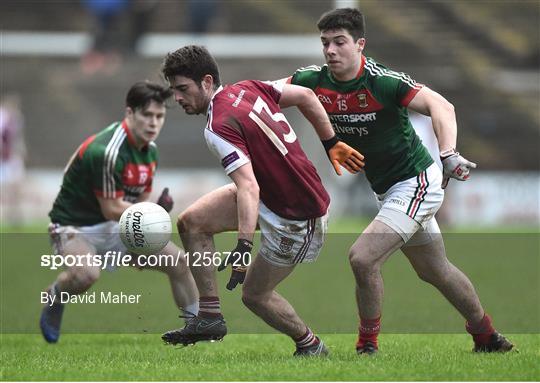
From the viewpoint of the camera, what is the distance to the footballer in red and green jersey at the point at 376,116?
7.08m

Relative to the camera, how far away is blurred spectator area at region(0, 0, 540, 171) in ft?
87.0

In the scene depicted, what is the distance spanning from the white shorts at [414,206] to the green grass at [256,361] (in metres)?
0.81

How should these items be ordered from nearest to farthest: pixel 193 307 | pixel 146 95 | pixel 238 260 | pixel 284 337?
pixel 238 260, pixel 193 307, pixel 146 95, pixel 284 337

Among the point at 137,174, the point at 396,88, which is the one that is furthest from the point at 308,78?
the point at 137,174

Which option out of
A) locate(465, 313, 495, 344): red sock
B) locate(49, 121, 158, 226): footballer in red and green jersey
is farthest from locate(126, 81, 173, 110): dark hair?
locate(465, 313, 495, 344): red sock

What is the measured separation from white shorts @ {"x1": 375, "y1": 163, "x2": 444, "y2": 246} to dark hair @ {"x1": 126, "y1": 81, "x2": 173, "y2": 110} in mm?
2131

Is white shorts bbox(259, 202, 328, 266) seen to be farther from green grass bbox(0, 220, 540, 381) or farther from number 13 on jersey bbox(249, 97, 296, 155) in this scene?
green grass bbox(0, 220, 540, 381)

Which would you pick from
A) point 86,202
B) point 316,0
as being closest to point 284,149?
point 86,202

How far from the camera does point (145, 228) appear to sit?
707 cm

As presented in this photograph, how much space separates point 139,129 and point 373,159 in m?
2.11

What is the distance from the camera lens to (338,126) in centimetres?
729

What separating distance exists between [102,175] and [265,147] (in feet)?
6.59

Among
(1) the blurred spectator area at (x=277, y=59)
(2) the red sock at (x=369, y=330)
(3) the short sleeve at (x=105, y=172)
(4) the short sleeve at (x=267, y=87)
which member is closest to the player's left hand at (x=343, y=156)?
(4) the short sleeve at (x=267, y=87)

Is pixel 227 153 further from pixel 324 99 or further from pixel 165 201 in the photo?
pixel 165 201
